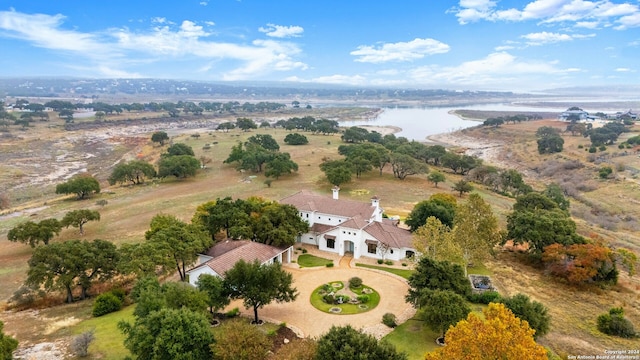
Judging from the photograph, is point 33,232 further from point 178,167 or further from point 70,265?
point 178,167

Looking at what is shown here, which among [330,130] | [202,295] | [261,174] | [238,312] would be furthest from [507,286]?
[330,130]

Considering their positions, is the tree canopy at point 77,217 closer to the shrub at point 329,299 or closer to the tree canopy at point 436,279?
the shrub at point 329,299

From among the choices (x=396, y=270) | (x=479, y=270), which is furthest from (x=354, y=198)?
(x=479, y=270)

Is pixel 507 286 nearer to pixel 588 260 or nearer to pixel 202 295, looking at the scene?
pixel 588 260

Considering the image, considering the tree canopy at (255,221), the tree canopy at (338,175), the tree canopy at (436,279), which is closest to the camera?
the tree canopy at (436,279)

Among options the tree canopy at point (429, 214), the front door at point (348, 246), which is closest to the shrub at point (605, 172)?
the tree canopy at point (429, 214)

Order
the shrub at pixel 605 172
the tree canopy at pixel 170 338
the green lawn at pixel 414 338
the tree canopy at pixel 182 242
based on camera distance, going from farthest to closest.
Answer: the shrub at pixel 605 172 < the tree canopy at pixel 182 242 < the green lawn at pixel 414 338 < the tree canopy at pixel 170 338
